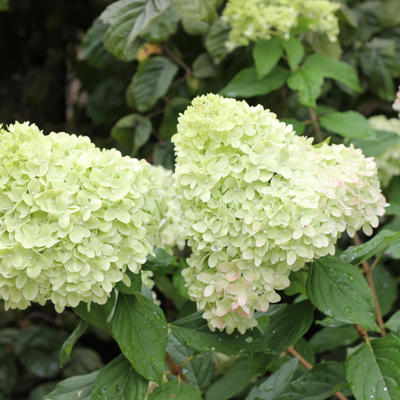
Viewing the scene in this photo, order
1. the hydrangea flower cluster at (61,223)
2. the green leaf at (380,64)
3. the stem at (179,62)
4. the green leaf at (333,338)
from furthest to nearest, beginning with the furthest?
the green leaf at (380,64) → the stem at (179,62) → the green leaf at (333,338) → the hydrangea flower cluster at (61,223)

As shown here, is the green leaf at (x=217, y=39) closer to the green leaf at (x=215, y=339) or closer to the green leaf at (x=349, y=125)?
the green leaf at (x=349, y=125)

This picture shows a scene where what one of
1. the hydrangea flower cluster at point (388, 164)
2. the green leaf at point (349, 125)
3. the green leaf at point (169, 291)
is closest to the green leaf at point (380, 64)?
the hydrangea flower cluster at point (388, 164)

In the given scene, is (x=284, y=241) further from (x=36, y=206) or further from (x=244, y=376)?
(x=244, y=376)

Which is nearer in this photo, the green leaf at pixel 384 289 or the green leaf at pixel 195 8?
the green leaf at pixel 195 8

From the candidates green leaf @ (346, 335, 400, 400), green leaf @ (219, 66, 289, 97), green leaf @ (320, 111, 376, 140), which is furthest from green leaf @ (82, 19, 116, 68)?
green leaf @ (346, 335, 400, 400)

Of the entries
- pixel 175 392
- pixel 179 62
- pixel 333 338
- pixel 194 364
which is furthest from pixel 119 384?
pixel 179 62

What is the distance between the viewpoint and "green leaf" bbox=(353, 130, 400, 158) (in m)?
1.59

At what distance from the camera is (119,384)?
0.91 metres

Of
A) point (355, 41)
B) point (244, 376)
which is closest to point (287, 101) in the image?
point (355, 41)

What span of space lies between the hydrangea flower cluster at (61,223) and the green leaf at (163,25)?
3.07 ft

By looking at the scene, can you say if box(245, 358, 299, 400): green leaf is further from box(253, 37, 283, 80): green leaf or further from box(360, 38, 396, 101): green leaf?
box(360, 38, 396, 101): green leaf

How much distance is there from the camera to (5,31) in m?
2.52

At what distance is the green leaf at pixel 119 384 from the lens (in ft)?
2.91

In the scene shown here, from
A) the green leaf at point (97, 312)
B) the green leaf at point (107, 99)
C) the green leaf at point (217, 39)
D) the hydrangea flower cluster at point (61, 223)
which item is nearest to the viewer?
the hydrangea flower cluster at point (61, 223)
